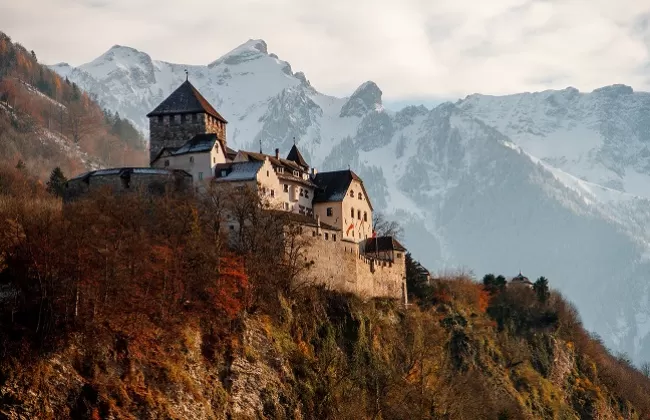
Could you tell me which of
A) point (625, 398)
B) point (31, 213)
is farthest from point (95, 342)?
point (625, 398)

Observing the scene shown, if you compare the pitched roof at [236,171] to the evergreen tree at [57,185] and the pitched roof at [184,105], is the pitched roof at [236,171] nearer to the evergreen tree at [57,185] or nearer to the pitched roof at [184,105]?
the pitched roof at [184,105]

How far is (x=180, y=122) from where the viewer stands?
96.8 m

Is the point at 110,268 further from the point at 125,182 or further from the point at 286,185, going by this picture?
the point at 286,185

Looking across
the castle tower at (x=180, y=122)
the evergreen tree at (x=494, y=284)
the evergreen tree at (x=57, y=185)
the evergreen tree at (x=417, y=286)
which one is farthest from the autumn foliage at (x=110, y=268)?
the evergreen tree at (x=494, y=284)

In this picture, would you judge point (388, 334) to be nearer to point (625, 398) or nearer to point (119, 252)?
point (119, 252)

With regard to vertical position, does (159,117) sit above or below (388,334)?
above

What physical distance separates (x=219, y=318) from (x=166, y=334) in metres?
6.09

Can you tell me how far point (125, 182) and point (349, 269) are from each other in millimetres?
20060

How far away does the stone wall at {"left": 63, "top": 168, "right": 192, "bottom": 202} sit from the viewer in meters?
83.2

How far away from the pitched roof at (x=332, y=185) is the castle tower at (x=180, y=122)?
1006 centimetres

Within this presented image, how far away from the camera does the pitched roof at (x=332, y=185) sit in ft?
317

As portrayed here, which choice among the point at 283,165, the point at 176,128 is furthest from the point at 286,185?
the point at 176,128

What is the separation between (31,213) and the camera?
65.4 metres

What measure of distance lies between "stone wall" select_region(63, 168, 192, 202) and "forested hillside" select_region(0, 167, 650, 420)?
2931 millimetres
